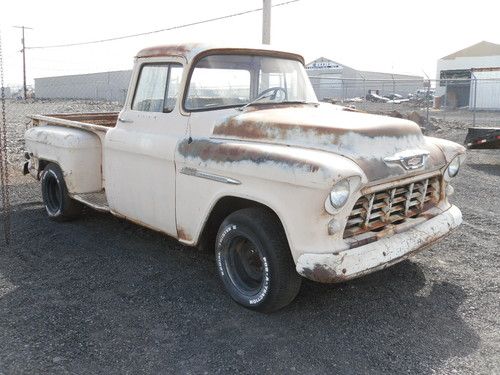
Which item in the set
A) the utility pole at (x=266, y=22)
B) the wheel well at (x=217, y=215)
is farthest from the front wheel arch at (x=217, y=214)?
the utility pole at (x=266, y=22)

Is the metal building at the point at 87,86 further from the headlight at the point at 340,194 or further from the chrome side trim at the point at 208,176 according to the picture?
the headlight at the point at 340,194

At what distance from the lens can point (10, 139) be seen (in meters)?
13.1

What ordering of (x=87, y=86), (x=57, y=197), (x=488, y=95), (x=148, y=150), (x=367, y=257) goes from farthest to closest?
(x=87, y=86), (x=488, y=95), (x=57, y=197), (x=148, y=150), (x=367, y=257)

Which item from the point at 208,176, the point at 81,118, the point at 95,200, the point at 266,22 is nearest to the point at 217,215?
the point at 208,176

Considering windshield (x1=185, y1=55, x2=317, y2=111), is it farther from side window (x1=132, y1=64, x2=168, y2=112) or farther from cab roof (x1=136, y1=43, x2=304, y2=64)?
→ side window (x1=132, y1=64, x2=168, y2=112)

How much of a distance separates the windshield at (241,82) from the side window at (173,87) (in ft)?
0.50

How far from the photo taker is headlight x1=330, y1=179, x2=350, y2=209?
10.7 feet

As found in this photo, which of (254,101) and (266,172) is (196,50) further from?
(266,172)

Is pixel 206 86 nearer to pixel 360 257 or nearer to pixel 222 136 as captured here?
pixel 222 136

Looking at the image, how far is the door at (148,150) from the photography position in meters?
4.40

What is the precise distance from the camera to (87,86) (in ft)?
148

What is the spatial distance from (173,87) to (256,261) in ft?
5.68

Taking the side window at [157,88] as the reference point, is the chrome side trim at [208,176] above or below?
below

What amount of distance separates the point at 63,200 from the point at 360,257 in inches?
153
